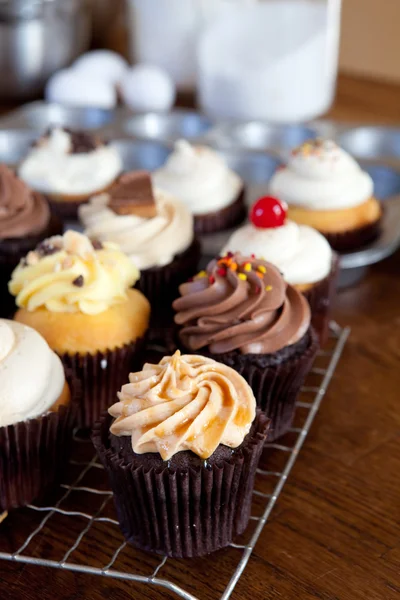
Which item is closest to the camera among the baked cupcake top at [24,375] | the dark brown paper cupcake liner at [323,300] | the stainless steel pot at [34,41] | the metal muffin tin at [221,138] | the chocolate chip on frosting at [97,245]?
the baked cupcake top at [24,375]

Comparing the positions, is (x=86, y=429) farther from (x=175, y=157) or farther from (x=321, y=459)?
(x=175, y=157)

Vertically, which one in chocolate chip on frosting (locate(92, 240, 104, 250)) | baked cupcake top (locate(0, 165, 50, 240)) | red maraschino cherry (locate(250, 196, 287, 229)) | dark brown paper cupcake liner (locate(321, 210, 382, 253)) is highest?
red maraschino cherry (locate(250, 196, 287, 229))

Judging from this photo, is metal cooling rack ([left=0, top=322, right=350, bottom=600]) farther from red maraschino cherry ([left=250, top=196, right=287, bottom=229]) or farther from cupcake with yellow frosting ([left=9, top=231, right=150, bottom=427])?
red maraschino cherry ([left=250, top=196, right=287, bottom=229])

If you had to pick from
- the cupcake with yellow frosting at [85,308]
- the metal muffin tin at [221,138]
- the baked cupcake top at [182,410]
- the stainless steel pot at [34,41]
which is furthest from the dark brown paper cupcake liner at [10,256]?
the stainless steel pot at [34,41]

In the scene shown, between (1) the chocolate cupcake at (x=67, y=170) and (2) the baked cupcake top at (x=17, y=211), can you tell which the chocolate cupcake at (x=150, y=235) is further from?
(1) the chocolate cupcake at (x=67, y=170)

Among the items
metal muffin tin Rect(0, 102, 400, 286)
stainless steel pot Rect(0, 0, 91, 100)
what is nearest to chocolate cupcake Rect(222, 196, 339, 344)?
metal muffin tin Rect(0, 102, 400, 286)

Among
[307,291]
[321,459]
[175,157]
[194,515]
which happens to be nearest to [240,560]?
[194,515]
